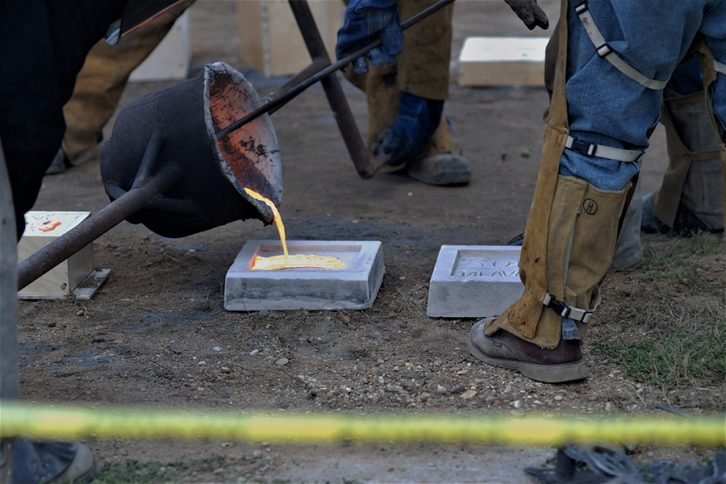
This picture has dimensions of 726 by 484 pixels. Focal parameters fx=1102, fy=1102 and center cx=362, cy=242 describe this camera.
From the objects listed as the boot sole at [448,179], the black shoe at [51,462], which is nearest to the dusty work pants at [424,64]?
the boot sole at [448,179]

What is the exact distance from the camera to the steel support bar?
4371 mm

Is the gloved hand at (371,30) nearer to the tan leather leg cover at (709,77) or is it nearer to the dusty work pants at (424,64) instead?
the tan leather leg cover at (709,77)

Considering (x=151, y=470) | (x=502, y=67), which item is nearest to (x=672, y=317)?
(x=151, y=470)

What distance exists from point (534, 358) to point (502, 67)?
4.17m

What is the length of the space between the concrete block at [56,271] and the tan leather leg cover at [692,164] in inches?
86.7

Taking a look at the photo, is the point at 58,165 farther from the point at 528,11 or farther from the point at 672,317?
the point at 672,317

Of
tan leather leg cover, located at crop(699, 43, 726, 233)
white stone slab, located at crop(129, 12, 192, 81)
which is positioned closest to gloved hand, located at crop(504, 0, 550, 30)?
tan leather leg cover, located at crop(699, 43, 726, 233)

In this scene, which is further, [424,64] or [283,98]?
[424,64]

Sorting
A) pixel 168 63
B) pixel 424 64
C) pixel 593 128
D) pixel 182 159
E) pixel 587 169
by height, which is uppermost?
pixel 593 128

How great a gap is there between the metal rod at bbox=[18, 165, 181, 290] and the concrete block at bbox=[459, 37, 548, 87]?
3.87 m

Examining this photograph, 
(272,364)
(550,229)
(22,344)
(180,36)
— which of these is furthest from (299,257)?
(180,36)

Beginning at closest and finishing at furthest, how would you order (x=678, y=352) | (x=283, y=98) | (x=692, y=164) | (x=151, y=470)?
1. (x=151, y=470)
2. (x=678, y=352)
3. (x=283, y=98)
4. (x=692, y=164)

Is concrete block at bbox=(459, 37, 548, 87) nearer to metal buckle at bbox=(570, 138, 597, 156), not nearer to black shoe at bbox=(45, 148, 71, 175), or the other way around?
A: black shoe at bbox=(45, 148, 71, 175)

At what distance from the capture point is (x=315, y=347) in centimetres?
340
